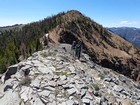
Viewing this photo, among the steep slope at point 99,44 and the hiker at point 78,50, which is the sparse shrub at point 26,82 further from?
the steep slope at point 99,44

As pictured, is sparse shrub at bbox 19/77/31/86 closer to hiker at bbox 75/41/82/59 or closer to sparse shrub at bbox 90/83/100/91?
sparse shrub at bbox 90/83/100/91

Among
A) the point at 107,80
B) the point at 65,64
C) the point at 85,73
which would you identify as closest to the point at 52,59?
the point at 65,64

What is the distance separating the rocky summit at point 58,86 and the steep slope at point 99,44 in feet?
50.8

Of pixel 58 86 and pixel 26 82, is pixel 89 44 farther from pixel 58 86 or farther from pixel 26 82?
pixel 58 86

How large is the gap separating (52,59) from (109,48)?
1004 inches

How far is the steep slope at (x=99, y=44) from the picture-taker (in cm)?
4456

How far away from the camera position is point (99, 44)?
163ft

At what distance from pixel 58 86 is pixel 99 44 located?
1182 inches

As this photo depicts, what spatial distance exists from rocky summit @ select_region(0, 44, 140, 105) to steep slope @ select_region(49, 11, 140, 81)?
15.5 metres

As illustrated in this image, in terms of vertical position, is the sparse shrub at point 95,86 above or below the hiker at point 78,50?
below

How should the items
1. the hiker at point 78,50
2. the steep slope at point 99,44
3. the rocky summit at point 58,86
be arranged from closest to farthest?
the rocky summit at point 58,86 < the hiker at point 78,50 < the steep slope at point 99,44

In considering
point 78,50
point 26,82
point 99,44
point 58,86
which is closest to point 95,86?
point 58,86

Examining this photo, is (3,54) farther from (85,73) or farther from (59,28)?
(85,73)

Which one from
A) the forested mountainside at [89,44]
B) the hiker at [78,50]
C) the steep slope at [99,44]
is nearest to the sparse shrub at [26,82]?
the hiker at [78,50]
